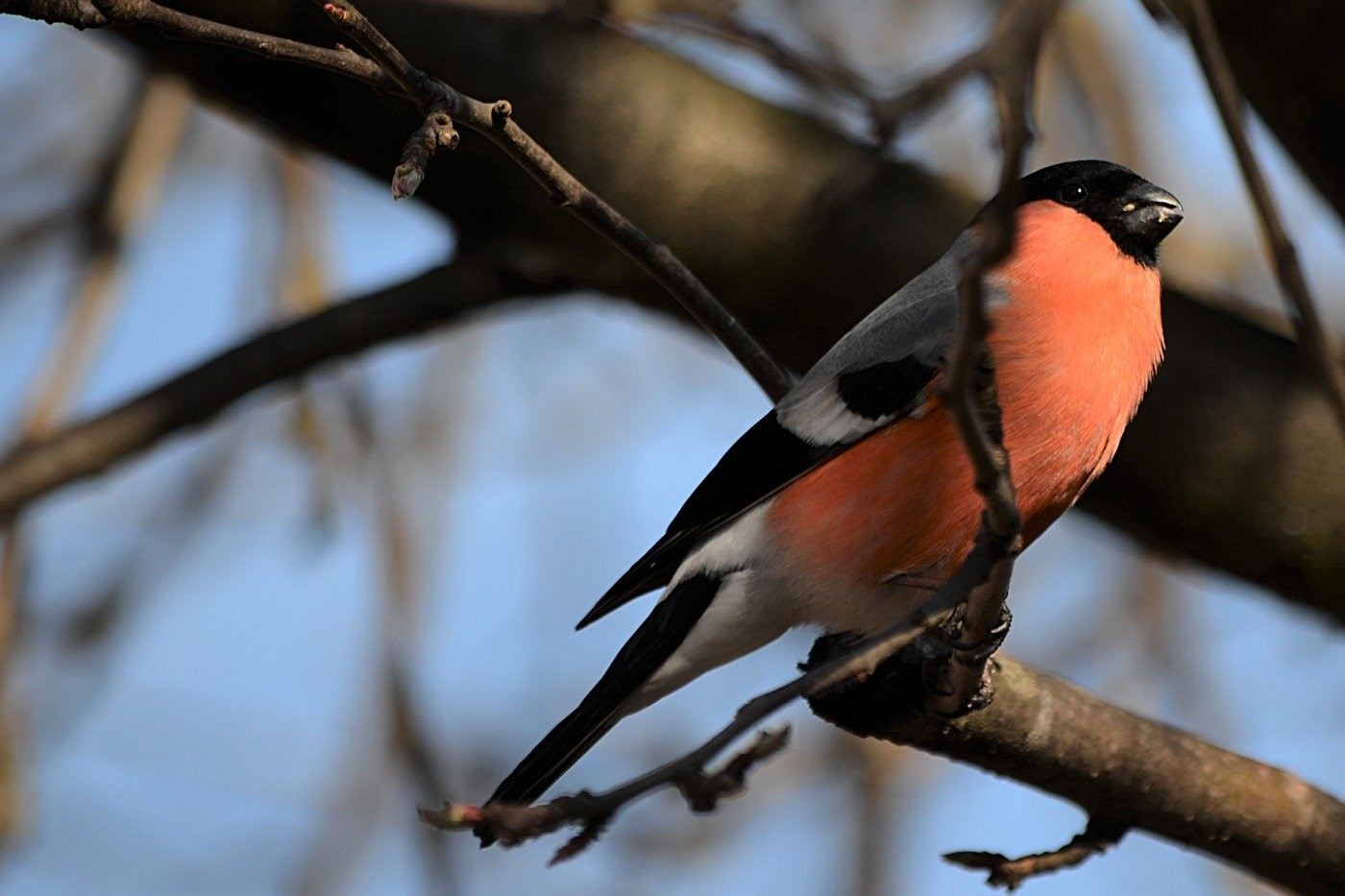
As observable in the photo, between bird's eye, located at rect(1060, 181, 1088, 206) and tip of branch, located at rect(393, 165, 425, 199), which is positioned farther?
bird's eye, located at rect(1060, 181, 1088, 206)

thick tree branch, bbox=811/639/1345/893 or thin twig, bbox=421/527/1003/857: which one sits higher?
thin twig, bbox=421/527/1003/857

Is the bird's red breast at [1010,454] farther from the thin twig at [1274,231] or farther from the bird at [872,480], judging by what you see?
the thin twig at [1274,231]

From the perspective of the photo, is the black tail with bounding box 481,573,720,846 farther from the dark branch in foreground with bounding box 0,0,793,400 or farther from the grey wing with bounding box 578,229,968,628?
the dark branch in foreground with bounding box 0,0,793,400

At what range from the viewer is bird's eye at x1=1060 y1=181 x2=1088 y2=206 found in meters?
3.41

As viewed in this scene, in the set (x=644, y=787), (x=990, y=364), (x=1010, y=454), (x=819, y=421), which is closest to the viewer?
(x=644, y=787)

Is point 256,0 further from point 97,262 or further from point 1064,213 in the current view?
point 1064,213

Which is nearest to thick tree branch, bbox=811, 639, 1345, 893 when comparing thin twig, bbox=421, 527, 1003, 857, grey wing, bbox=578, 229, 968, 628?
Result: grey wing, bbox=578, 229, 968, 628

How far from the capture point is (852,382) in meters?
2.99

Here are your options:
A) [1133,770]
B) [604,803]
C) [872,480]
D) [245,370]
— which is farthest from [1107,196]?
[604,803]

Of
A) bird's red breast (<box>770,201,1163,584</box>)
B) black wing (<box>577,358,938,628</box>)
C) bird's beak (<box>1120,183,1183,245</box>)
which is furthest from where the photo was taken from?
bird's beak (<box>1120,183,1183,245</box>)

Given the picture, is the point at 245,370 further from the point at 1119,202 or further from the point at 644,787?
the point at 644,787

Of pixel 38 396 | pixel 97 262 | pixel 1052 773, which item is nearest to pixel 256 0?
pixel 97 262

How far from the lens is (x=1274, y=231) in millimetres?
1963

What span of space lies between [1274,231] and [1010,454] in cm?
86
